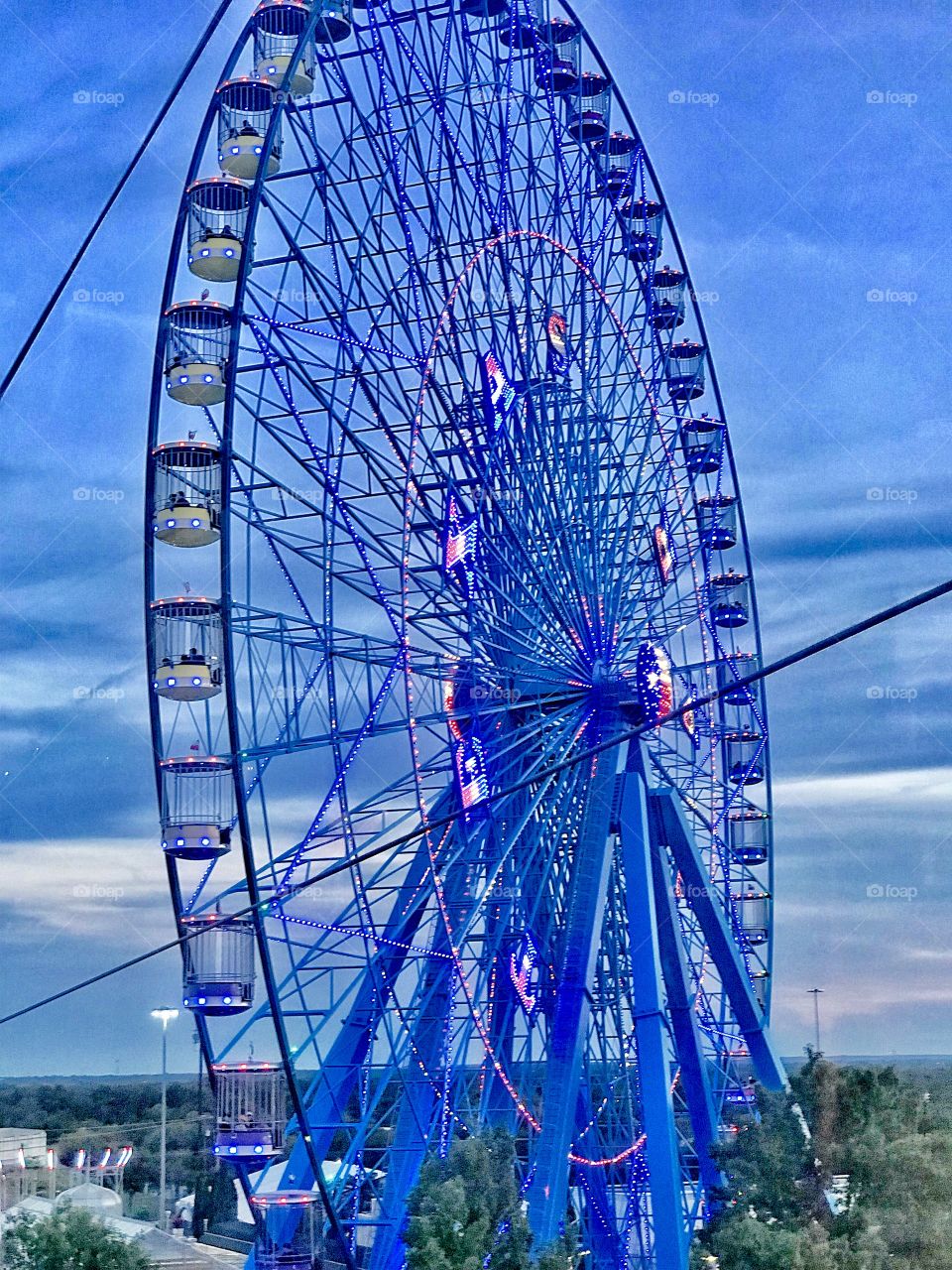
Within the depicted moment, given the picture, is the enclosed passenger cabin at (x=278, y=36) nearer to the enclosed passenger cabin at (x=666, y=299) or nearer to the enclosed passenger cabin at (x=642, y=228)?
the enclosed passenger cabin at (x=642, y=228)

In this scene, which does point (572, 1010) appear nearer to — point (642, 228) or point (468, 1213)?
point (468, 1213)

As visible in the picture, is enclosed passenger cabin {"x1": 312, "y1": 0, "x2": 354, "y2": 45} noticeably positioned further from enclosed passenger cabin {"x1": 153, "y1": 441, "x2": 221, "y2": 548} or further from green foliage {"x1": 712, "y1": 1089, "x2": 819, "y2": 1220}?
green foliage {"x1": 712, "y1": 1089, "x2": 819, "y2": 1220}

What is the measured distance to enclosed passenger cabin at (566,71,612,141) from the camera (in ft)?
101

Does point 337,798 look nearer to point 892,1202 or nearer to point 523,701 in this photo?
point 523,701

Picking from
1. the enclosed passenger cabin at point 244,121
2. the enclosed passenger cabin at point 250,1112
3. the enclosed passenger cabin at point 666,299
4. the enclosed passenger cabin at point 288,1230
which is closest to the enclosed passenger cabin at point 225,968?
the enclosed passenger cabin at point 250,1112

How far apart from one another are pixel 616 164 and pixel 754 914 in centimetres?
1416

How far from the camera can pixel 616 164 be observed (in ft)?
106

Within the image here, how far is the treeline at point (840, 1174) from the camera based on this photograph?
70.2 ft

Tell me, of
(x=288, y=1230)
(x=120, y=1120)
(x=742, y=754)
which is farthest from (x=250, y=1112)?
(x=120, y=1120)

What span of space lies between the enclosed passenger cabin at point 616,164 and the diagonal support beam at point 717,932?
404 inches

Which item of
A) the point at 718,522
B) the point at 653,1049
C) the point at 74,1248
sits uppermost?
the point at 718,522

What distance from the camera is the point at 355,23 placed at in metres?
25.8

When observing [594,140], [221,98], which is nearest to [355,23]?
[221,98]

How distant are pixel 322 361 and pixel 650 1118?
Result: 11.2 meters
